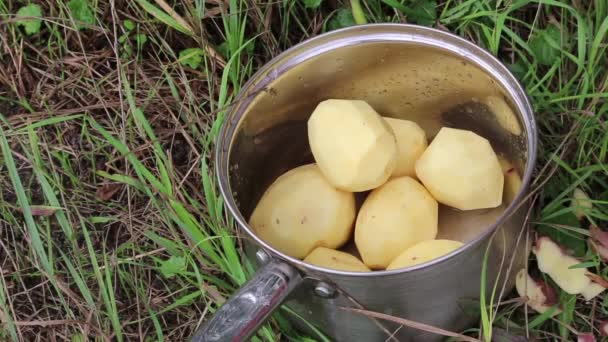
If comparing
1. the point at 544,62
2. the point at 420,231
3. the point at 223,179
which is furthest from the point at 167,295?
the point at 544,62

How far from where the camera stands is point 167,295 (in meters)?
1.01

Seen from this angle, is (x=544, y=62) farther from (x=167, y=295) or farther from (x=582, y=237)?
(x=167, y=295)

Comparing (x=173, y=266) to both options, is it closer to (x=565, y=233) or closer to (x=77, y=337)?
(x=77, y=337)

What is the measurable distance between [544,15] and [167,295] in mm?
615

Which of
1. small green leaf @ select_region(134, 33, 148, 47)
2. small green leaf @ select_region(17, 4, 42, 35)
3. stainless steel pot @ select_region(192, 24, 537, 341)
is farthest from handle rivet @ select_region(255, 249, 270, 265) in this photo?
small green leaf @ select_region(17, 4, 42, 35)

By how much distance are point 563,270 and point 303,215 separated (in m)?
0.30

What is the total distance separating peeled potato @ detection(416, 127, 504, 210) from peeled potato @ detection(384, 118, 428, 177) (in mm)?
33

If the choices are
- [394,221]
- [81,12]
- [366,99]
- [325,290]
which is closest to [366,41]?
[366,99]

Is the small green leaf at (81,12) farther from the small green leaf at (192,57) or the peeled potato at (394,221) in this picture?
the peeled potato at (394,221)

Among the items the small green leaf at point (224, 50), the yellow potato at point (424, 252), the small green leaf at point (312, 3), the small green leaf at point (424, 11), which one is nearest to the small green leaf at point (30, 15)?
the small green leaf at point (224, 50)

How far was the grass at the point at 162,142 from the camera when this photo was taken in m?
0.96

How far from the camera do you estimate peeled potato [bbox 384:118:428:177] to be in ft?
3.16

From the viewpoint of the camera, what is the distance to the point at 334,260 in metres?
0.89

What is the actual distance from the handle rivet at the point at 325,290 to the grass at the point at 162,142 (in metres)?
0.15
